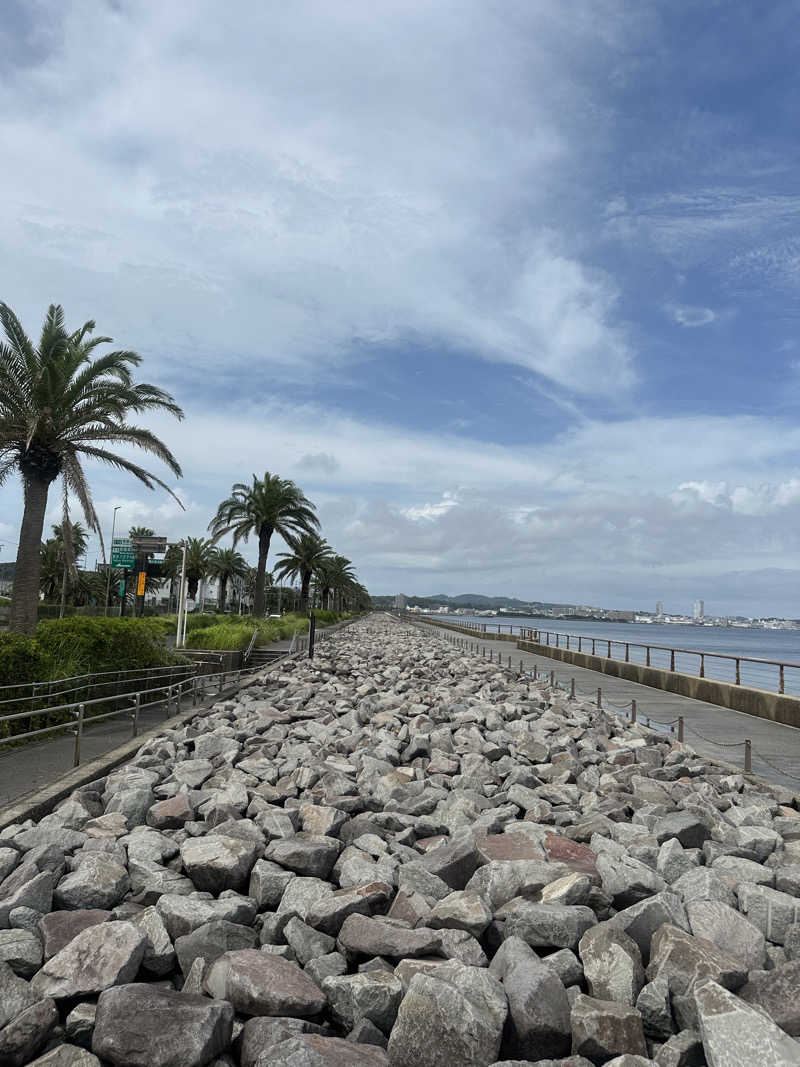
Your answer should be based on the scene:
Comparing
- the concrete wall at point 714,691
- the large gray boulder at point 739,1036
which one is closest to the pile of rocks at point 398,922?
the large gray boulder at point 739,1036

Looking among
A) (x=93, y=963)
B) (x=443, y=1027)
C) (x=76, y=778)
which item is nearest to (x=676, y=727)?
(x=76, y=778)

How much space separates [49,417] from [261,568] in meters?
23.7

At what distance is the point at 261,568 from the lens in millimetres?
38594

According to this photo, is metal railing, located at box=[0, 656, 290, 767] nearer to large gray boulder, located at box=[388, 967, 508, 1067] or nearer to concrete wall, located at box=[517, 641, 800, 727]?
large gray boulder, located at box=[388, 967, 508, 1067]

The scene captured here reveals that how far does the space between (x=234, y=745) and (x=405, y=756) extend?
2.08 m

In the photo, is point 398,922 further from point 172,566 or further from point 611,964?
point 172,566

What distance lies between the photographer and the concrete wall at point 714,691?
43.9 feet

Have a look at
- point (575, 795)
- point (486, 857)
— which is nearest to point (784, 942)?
point (486, 857)

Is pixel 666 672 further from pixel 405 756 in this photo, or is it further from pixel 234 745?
pixel 234 745

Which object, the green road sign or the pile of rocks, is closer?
the pile of rocks

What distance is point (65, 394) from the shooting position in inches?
610

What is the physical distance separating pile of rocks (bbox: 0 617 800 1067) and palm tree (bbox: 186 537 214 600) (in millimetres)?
60474

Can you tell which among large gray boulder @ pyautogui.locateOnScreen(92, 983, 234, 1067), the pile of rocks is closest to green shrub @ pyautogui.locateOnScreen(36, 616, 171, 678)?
the pile of rocks

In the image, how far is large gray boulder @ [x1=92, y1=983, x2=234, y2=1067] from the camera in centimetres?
→ 320
